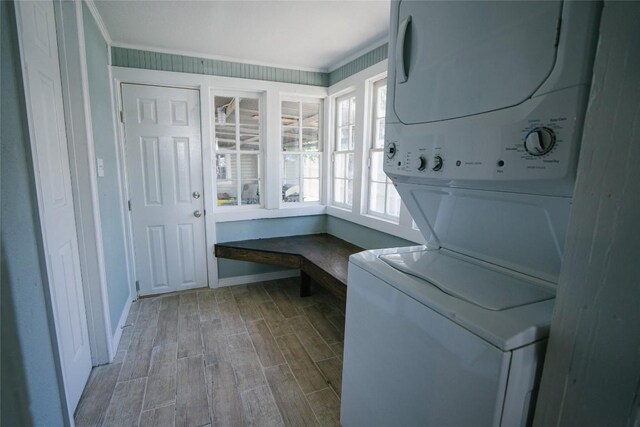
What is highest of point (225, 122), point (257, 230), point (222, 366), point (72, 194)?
point (225, 122)

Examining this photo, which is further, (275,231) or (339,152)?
(275,231)

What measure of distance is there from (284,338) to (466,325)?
6.28 ft

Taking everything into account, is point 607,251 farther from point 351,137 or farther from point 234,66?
point 234,66

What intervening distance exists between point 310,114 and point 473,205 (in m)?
2.76

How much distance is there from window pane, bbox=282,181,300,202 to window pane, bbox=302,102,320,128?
0.70 metres

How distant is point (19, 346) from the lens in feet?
3.28

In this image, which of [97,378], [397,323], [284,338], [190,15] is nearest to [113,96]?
[190,15]

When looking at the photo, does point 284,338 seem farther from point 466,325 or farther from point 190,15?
point 190,15

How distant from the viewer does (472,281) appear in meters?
0.93

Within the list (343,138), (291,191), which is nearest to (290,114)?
(343,138)

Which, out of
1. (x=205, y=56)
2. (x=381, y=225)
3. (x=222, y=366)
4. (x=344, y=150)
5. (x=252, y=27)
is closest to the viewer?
(x=222, y=366)

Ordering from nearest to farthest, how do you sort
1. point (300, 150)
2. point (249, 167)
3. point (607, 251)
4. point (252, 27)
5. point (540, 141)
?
point (607, 251)
point (540, 141)
point (252, 27)
point (249, 167)
point (300, 150)

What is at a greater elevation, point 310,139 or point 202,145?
point 310,139

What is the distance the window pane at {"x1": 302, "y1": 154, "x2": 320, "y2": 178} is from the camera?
3.46 m
